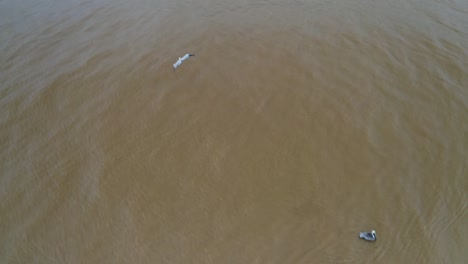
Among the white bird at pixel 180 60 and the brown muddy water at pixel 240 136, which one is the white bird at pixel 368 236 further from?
the white bird at pixel 180 60

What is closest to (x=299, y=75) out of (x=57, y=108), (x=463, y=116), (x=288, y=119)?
(x=288, y=119)

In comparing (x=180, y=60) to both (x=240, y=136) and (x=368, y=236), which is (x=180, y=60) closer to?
(x=240, y=136)

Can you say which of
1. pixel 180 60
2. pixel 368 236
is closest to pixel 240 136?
pixel 180 60

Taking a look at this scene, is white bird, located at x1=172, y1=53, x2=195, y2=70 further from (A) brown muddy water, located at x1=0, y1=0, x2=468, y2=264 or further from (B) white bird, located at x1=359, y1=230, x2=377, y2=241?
(B) white bird, located at x1=359, y1=230, x2=377, y2=241

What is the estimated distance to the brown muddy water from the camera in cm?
366

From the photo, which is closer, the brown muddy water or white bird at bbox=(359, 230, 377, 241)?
white bird at bbox=(359, 230, 377, 241)

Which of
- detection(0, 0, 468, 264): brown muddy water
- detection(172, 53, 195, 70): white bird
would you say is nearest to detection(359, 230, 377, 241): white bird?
detection(0, 0, 468, 264): brown muddy water

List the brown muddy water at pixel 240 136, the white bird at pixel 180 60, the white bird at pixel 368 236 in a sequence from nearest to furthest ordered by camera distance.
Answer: the white bird at pixel 368 236
the brown muddy water at pixel 240 136
the white bird at pixel 180 60

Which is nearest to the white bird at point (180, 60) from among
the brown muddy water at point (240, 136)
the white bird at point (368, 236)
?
the brown muddy water at point (240, 136)

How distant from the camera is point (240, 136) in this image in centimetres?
462

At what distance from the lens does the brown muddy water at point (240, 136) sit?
3.66 meters

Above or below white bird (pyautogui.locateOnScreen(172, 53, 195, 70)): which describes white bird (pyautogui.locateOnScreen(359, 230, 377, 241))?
below

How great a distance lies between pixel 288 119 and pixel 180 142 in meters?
1.60

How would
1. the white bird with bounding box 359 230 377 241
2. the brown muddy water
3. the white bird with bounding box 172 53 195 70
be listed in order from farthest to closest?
1. the white bird with bounding box 172 53 195 70
2. the brown muddy water
3. the white bird with bounding box 359 230 377 241
